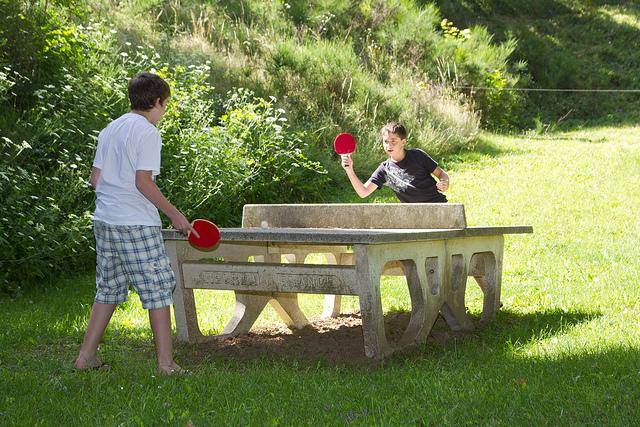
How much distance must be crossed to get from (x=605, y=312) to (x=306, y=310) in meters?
2.29

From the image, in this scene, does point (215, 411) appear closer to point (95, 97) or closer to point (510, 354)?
point (510, 354)

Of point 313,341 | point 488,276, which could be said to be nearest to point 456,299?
point 488,276

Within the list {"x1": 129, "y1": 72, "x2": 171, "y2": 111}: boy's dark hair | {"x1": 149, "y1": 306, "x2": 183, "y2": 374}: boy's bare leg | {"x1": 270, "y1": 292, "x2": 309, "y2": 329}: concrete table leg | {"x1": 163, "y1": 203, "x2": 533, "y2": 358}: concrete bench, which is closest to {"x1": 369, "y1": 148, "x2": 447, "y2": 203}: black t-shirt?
{"x1": 163, "y1": 203, "x2": 533, "y2": 358}: concrete bench

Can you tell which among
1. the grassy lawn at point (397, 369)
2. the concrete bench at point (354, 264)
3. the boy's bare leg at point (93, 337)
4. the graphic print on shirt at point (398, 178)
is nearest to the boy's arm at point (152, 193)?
the concrete bench at point (354, 264)

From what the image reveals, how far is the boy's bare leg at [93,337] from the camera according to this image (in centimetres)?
514

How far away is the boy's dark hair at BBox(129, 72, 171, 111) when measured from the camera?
504cm

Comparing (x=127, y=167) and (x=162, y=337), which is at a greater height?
(x=127, y=167)

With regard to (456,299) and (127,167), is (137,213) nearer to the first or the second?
(127,167)

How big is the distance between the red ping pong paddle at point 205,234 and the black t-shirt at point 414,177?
7.68 ft

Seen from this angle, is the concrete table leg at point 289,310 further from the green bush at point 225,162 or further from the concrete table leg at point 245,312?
the green bush at point 225,162

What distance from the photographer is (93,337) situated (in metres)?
5.14

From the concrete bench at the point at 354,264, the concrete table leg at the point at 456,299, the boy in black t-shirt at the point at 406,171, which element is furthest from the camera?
the boy in black t-shirt at the point at 406,171

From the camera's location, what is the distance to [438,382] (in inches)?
181

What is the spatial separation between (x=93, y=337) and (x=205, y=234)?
831mm
